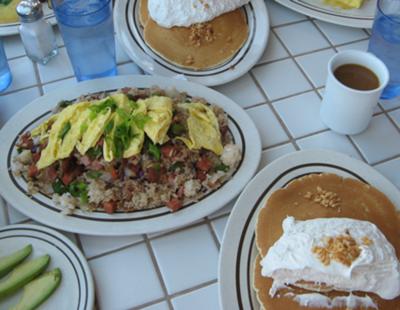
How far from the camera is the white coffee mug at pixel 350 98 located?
3.75ft

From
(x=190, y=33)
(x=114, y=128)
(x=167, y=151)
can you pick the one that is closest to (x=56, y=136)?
(x=114, y=128)

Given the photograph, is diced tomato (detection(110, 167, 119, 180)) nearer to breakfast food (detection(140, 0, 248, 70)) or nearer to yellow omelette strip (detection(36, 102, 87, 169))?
yellow omelette strip (detection(36, 102, 87, 169))

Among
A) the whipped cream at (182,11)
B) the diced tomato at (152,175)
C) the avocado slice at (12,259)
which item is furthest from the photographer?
the whipped cream at (182,11)

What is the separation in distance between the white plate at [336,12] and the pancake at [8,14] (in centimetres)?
72

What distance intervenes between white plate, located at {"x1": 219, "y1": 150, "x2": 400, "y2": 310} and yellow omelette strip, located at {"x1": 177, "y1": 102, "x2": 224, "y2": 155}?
0.12 meters

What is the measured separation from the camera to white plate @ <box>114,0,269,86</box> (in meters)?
1.29

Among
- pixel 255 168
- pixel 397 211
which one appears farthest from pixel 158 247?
pixel 397 211

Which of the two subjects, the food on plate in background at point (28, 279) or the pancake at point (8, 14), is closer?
the food on plate in background at point (28, 279)

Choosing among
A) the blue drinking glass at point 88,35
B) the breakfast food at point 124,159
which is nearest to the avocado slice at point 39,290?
the breakfast food at point 124,159

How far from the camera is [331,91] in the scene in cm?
118

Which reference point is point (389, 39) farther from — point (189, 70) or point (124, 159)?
point (124, 159)

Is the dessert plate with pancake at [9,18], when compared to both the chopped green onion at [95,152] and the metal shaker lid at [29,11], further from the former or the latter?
the chopped green onion at [95,152]

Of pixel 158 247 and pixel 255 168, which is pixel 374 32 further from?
pixel 158 247

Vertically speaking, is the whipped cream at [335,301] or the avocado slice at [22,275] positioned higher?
the avocado slice at [22,275]
